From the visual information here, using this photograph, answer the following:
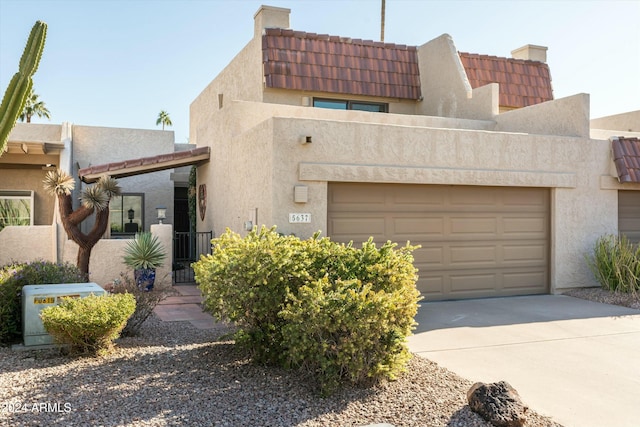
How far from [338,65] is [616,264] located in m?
8.96

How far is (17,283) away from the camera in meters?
7.51

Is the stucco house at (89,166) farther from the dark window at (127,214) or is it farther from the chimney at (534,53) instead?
the chimney at (534,53)

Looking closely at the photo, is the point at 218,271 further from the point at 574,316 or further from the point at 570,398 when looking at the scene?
the point at 574,316

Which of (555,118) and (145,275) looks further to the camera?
(555,118)

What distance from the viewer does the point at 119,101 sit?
23.8 m

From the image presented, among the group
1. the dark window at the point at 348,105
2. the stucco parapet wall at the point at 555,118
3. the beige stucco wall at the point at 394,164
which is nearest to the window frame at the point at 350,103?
the dark window at the point at 348,105

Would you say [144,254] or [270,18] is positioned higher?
[270,18]

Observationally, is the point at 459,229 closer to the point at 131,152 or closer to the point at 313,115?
the point at 313,115

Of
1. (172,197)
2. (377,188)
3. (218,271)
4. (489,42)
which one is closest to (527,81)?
(489,42)

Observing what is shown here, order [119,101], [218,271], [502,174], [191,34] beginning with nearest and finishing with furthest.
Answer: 1. [218,271]
2. [502,174]
3. [191,34]
4. [119,101]

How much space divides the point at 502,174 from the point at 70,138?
13.0 metres

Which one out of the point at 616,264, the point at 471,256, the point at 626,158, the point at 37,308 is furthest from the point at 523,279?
the point at 37,308

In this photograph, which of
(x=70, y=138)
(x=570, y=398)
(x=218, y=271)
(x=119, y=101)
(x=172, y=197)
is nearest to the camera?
(x=570, y=398)

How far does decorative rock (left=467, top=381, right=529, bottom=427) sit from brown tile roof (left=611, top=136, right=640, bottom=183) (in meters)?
9.23
